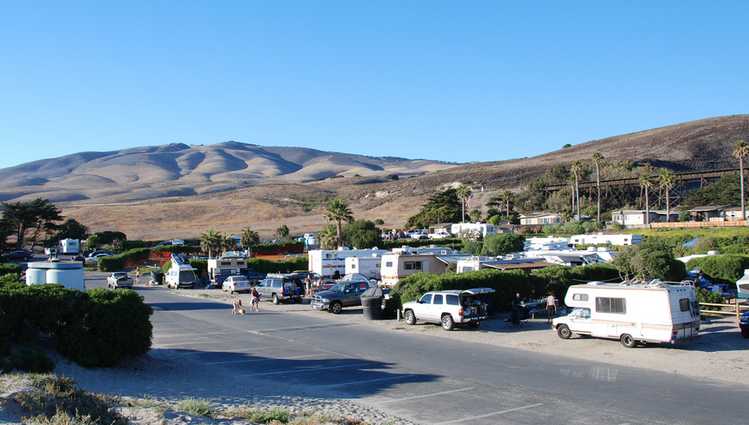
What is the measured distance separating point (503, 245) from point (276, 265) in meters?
20.3

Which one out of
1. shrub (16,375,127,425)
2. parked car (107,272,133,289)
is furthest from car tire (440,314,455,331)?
parked car (107,272,133,289)

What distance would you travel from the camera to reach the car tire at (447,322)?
81.0ft

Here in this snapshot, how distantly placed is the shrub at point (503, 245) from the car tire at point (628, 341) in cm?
3964

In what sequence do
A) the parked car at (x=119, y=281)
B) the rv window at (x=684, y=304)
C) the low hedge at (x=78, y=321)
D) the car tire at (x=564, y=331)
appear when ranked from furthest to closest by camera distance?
the parked car at (x=119, y=281) < the car tire at (x=564, y=331) < the rv window at (x=684, y=304) < the low hedge at (x=78, y=321)

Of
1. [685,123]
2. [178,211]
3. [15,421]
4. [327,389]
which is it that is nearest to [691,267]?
[327,389]

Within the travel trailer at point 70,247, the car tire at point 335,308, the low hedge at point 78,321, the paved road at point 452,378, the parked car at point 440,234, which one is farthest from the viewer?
the parked car at point 440,234

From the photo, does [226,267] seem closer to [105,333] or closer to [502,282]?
[502,282]

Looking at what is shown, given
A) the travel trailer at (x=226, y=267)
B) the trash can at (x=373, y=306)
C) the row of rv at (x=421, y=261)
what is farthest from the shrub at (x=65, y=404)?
the travel trailer at (x=226, y=267)

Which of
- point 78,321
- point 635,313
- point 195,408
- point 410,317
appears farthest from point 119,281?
point 195,408

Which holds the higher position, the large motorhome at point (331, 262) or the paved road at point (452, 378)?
the large motorhome at point (331, 262)

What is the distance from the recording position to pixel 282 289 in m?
36.7

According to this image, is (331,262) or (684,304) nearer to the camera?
(684,304)

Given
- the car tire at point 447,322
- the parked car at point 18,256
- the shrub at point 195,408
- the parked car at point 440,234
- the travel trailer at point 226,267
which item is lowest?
the shrub at point 195,408

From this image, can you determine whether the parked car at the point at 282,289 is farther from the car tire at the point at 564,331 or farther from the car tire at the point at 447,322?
the car tire at the point at 564,331
